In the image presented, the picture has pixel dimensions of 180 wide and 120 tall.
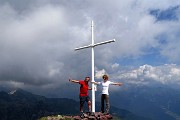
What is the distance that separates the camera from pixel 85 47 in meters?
29.6

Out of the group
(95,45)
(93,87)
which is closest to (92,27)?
(95,45)

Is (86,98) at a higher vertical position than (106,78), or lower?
lower

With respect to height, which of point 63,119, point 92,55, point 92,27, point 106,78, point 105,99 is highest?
point 92,27

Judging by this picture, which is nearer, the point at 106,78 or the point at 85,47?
the point at 106,78

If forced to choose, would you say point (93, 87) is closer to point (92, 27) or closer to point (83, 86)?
point (83, 86)

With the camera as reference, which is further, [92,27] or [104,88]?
[92,27]

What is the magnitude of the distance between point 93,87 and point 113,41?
4877 millimetres

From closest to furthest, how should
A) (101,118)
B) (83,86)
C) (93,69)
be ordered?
1. (101,118)
2. (83,86)
3. (93,69)

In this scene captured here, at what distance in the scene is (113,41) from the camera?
89.0 ft

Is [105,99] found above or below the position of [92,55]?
below

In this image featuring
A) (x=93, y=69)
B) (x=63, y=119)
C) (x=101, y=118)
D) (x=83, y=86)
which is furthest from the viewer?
(x=63, y=119)

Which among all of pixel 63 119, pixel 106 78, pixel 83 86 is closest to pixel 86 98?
pixel 83 86

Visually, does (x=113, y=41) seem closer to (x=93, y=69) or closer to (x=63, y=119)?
(x=93, y=69)

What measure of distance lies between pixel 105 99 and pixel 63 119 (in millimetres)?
6746
